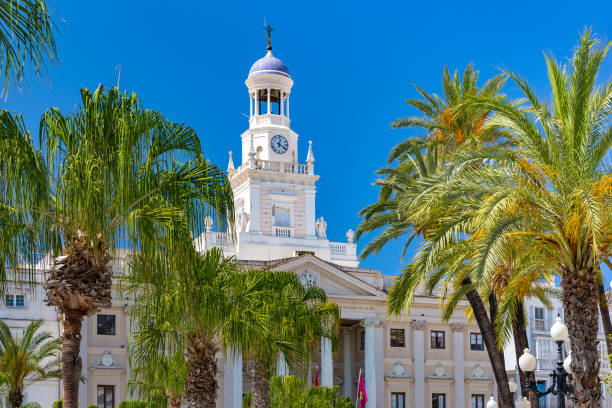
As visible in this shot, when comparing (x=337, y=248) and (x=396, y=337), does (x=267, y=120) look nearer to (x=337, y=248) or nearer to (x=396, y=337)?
(x=337, y=248)

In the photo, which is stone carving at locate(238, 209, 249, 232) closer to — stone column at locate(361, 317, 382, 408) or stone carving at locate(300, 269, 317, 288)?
stone carving at locate(300, 269, 317, 288)

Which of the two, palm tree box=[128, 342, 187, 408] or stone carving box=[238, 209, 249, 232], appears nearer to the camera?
palm tree box=[128, 342, 187, 408]

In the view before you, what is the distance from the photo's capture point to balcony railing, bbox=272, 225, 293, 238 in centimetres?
6738

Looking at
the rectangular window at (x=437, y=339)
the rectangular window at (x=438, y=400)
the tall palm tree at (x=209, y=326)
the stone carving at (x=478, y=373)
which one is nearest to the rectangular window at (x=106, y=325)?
the rectangular window at (x=437, y=339)

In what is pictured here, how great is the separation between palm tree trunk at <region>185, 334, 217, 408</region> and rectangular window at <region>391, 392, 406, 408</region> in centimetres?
3601

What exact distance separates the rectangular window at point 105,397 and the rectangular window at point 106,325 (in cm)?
307

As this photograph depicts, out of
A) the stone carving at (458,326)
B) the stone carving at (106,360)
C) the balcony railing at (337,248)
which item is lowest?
the stone carving at (106,360)

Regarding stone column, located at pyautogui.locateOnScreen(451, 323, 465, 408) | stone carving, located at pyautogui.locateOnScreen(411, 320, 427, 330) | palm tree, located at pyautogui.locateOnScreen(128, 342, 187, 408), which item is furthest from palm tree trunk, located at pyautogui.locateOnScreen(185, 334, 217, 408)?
stone column, located at pyautogui.locateOnScreen(451, 323, 465, 408)

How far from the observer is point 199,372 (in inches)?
1100

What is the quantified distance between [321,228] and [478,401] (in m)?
16.0

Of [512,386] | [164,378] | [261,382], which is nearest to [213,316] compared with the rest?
[261,382]

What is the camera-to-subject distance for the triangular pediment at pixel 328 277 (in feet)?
194

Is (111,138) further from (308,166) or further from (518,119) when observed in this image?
(308,166)

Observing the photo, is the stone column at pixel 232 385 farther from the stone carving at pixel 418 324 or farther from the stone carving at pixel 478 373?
the stone carving at pixel 478 373
